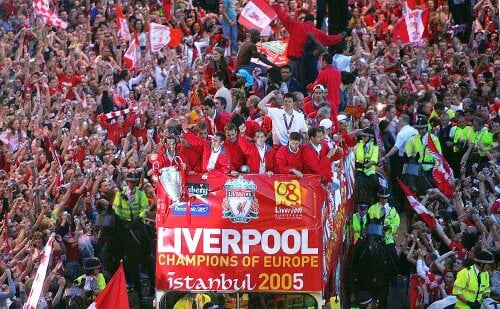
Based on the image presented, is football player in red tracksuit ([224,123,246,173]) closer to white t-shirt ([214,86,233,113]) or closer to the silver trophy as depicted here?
the silver trophy

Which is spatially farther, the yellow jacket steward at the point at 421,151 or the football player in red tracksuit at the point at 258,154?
the yellow jacket steward at the point at 421,151

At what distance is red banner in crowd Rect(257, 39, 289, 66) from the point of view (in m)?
29.9

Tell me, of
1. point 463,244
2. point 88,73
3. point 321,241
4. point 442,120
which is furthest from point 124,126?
point 321,241

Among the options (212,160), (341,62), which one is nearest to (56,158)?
(341,62)

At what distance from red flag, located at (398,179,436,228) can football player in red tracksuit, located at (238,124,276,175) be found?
4378 millimetres

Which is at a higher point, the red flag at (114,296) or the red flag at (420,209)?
the red flag at (420,209)

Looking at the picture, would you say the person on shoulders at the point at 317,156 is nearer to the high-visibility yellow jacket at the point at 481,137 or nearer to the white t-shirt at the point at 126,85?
the high-visibility yellow jacket at the point at 481,137

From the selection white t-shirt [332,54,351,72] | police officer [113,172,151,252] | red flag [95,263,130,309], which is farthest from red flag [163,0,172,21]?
red flag [95,263,130,309]

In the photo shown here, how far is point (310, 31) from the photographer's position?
28.9 metres

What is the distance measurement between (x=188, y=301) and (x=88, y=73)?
12880 millimetres

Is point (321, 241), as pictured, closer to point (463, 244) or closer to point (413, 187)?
point (463, 244)

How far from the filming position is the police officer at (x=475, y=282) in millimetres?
23672

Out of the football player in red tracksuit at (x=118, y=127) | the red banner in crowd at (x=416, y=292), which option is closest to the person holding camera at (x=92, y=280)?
the red banner in crowd at (x=416, y=292)

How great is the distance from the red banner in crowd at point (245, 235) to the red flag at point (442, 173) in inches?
255
